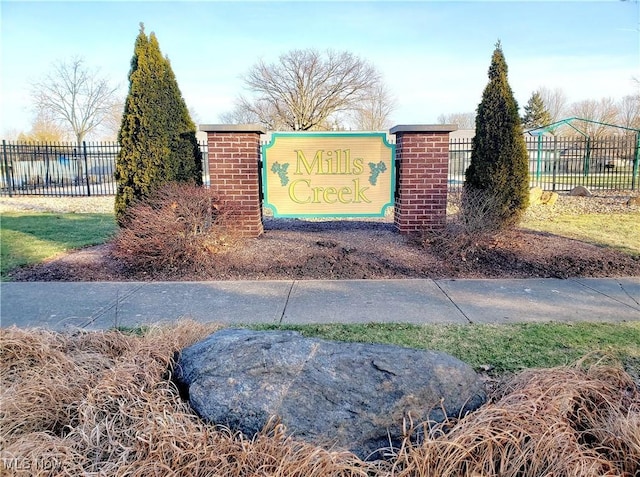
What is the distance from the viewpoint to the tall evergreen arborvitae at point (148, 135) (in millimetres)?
6848

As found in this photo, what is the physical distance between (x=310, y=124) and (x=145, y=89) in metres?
29.6

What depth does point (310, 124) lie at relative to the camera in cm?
3575

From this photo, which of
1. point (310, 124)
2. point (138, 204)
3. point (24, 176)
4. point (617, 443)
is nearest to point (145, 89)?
point (138, 204)

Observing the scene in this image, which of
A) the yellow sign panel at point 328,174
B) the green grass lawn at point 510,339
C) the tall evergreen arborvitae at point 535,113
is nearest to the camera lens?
the green grass lawn at point 510,339

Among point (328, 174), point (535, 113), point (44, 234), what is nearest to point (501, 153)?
point (328, 174)

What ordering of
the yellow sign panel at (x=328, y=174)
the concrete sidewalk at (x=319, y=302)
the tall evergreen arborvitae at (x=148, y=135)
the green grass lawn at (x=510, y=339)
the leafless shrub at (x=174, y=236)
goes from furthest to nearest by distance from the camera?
the yellow sign panel at (x=328, y=174)
the tall evergreen arborvitae at (x=148, y=135)
the leafless shrub at (x=174, y=236)
the concrete sidewalk at (x=319, y=302)
the green grass lawn at (x=510, y=339)

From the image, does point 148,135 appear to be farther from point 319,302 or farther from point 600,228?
point 600,228

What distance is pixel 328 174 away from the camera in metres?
7.47

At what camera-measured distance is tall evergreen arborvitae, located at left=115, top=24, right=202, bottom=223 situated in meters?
6.85

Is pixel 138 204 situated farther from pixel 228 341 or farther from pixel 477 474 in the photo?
pixel 477 474

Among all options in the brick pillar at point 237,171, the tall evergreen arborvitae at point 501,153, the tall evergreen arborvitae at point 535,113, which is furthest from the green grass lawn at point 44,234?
the tall evergreen arborvitae at point 535,113

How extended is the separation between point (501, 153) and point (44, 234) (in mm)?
8518

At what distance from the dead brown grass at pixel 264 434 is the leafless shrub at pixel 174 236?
3109 mm

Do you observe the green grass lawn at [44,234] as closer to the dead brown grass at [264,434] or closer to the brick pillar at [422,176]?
the dead brown grass at [264,434]
